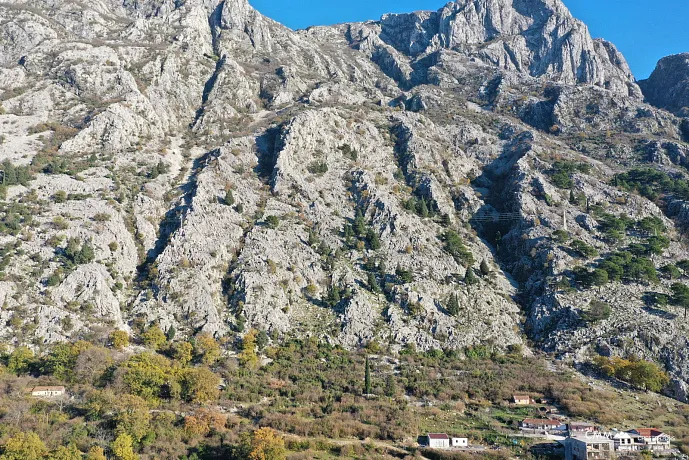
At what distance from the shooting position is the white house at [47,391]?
160 ft

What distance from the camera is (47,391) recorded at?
162 ft

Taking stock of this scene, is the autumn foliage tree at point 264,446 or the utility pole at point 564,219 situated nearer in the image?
the autumn foliage tree at point 264,446

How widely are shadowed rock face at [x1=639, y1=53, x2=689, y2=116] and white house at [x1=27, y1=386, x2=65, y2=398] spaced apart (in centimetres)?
16357

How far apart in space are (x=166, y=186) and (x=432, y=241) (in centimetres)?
5019

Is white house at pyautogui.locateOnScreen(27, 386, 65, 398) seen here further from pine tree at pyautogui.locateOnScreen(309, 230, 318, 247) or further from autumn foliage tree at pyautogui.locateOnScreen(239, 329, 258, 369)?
pine tree at pyautogui.locateOnScreen(309, 230, 318, 247)

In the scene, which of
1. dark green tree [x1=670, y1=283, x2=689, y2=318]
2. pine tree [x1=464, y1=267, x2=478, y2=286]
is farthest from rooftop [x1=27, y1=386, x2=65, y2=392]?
dark green tree [x1=670, y1=283, x2=689, y2=318]

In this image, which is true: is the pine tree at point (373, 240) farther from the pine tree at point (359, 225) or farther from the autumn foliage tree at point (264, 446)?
the autumn foliage tree at point (264, 446)

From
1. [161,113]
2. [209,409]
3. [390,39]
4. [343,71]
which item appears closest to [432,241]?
[209,409]

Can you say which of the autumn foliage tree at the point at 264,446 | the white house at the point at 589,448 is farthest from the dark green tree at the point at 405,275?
the autumn foliage tree at the point at 264,446

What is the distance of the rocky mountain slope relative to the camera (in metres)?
68.1

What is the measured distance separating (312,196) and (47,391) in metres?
52.5

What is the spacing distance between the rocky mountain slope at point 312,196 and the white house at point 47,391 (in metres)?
11.4

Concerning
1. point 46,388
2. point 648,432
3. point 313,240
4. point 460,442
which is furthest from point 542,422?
point 46,388

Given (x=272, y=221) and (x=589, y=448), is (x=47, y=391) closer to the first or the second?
(x=272, y=221)
